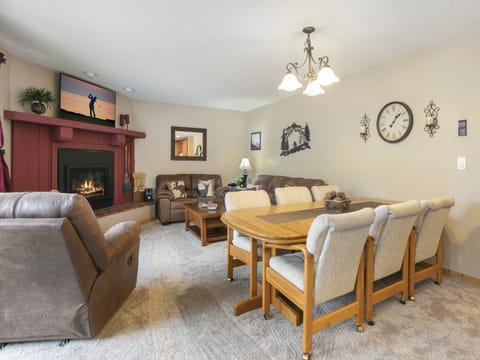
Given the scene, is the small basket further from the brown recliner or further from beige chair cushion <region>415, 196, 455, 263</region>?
the brown recliner

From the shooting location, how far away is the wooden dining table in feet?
5.38

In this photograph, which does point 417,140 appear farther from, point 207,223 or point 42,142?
point 42,142

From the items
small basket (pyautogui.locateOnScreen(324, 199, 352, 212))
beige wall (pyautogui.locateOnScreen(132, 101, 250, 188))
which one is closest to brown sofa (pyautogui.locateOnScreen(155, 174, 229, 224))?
beige wall (pyautogui.locateOnScreen(132, 101, 250, 188))

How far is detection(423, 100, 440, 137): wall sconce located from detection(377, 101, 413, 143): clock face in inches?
6.6

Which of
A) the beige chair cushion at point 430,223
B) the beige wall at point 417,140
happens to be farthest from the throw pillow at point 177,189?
the beige chair cushion at point 430,223

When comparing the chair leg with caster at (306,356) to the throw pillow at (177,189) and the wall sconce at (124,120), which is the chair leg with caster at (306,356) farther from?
the wall sconce at (124,120)

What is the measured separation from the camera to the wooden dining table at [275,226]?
5.38 ft

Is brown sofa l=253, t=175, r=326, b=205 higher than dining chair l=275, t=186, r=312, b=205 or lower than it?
higher

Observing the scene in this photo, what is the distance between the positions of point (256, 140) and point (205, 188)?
5.56 feet

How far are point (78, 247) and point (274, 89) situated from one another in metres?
3.88

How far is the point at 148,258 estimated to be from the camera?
304cm

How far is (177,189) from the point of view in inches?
199

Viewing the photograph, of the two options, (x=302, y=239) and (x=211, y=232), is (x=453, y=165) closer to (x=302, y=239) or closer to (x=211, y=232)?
(x=302, y=239)

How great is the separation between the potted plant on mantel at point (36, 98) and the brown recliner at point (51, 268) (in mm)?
2522
